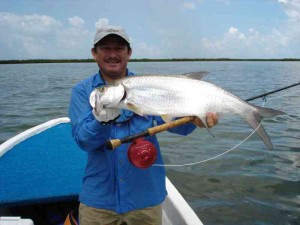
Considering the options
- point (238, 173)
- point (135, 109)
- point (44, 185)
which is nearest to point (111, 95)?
point (135, 109)

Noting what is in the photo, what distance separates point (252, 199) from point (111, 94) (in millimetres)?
5468

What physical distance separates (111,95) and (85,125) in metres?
0.36

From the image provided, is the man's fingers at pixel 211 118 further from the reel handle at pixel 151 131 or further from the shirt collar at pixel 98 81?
the shirt collar at pixel 98 81

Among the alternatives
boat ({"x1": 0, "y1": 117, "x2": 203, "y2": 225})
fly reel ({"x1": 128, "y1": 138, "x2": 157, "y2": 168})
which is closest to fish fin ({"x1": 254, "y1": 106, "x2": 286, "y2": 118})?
fly reel ({"x1": 128, "y1": 138, "x2": 157, "y2": 168})

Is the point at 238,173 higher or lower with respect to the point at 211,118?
lower

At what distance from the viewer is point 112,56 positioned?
347cm

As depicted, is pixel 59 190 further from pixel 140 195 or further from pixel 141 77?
pixel 141 77

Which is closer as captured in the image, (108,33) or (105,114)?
(105,114)

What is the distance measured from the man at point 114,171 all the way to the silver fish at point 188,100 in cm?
15

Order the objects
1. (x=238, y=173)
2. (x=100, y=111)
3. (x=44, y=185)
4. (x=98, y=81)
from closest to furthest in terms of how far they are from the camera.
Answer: (x=100, y=111), (x=98, y=81), (x=44, y=185), (x=238, y=173)

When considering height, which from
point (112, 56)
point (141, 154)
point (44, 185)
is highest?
point (112, 56)

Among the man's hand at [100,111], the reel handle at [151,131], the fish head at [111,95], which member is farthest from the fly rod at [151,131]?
the fish head at [111,95]

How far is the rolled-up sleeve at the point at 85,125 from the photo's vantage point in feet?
9.97

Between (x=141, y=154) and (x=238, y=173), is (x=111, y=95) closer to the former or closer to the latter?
(x=141, y=154)
